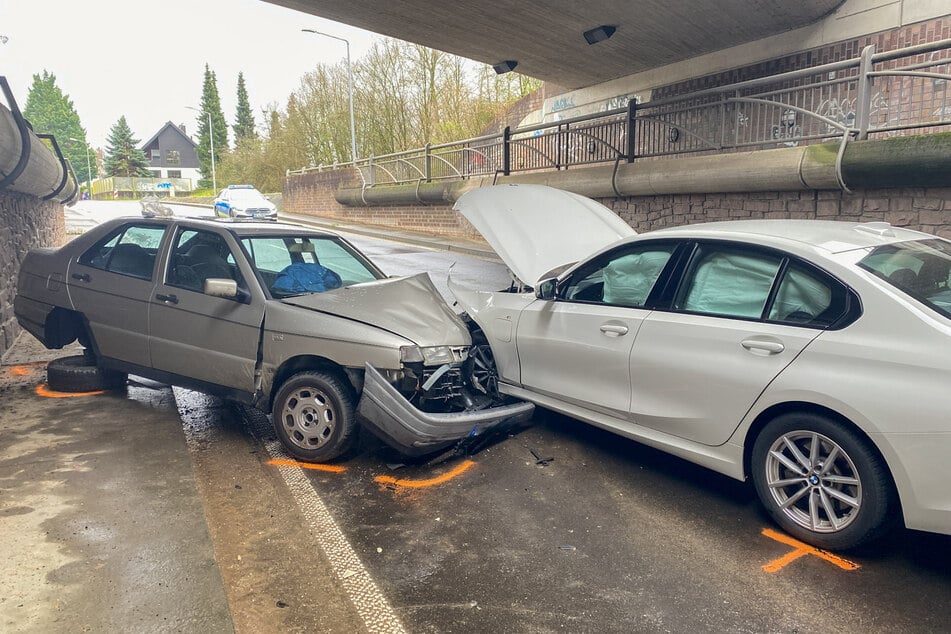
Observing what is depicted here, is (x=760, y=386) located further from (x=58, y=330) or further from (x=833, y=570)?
(x=58, y=330)

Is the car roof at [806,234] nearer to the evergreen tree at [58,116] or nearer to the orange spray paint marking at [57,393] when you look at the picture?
the orange spray paint marking at [57,393]

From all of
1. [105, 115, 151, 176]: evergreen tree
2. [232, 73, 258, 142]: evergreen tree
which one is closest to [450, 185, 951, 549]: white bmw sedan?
[105, 115, 151, 176]: evergreen tree

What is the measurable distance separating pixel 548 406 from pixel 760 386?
5.37 ft

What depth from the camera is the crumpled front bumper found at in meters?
4.08

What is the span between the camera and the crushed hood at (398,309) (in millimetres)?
4477

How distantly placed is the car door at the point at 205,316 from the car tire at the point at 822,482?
341cm

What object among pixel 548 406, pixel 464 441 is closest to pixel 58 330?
pixel 464 441

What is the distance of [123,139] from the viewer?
272 ft

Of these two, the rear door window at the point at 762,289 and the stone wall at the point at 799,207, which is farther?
the stone wall at the point at 799,207

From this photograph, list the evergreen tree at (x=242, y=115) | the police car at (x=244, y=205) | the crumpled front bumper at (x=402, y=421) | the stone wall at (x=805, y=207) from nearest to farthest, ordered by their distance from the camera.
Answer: the crumpled front bumper at (x=402, y=421) < the stone wall at (x=805, y=207) < the police car at (x=244, y=205) < the evergreen tree at (x=242, y=115)

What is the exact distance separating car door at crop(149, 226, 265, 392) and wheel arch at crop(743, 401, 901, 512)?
330 centimetres

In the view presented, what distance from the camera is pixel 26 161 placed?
7.34 meters

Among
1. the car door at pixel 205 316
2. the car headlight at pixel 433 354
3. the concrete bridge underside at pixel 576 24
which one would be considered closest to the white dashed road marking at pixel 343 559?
the car door at pixel 205 316

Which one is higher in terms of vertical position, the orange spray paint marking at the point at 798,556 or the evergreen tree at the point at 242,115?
the evergreen tree at the point at 242,115
